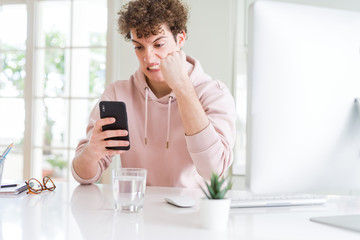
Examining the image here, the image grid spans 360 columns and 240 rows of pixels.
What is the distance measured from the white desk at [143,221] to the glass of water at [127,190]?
0.03 meters

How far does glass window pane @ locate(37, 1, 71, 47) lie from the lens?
3.55 metres

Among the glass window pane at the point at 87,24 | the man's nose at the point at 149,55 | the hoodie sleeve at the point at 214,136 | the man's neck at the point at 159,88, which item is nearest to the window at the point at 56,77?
the glass window pane at the point at 87,24

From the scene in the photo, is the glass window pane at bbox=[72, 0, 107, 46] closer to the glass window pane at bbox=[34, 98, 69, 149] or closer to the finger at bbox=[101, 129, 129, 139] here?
the glass window pane at bbox=[34, 98, 69, 149]

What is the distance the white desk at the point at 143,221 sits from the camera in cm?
77

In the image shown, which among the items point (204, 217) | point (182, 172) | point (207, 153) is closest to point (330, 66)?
point (204, 217)

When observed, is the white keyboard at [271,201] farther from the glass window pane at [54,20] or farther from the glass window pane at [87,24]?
the glass window pane at [54,20]

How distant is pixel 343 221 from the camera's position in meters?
0.87

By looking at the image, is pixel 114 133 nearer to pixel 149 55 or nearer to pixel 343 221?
pixel 149 55

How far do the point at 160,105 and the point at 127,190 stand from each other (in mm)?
739

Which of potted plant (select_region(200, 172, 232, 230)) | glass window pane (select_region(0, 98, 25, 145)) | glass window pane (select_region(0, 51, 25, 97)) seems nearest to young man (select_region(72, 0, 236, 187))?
potted plant (select_region(200, 172, 232, 230))

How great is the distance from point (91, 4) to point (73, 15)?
19cm

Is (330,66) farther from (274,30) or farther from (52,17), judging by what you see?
(52,17)

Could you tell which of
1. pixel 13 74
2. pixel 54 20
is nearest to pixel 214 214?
pixel 54 20

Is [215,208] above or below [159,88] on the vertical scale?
below
